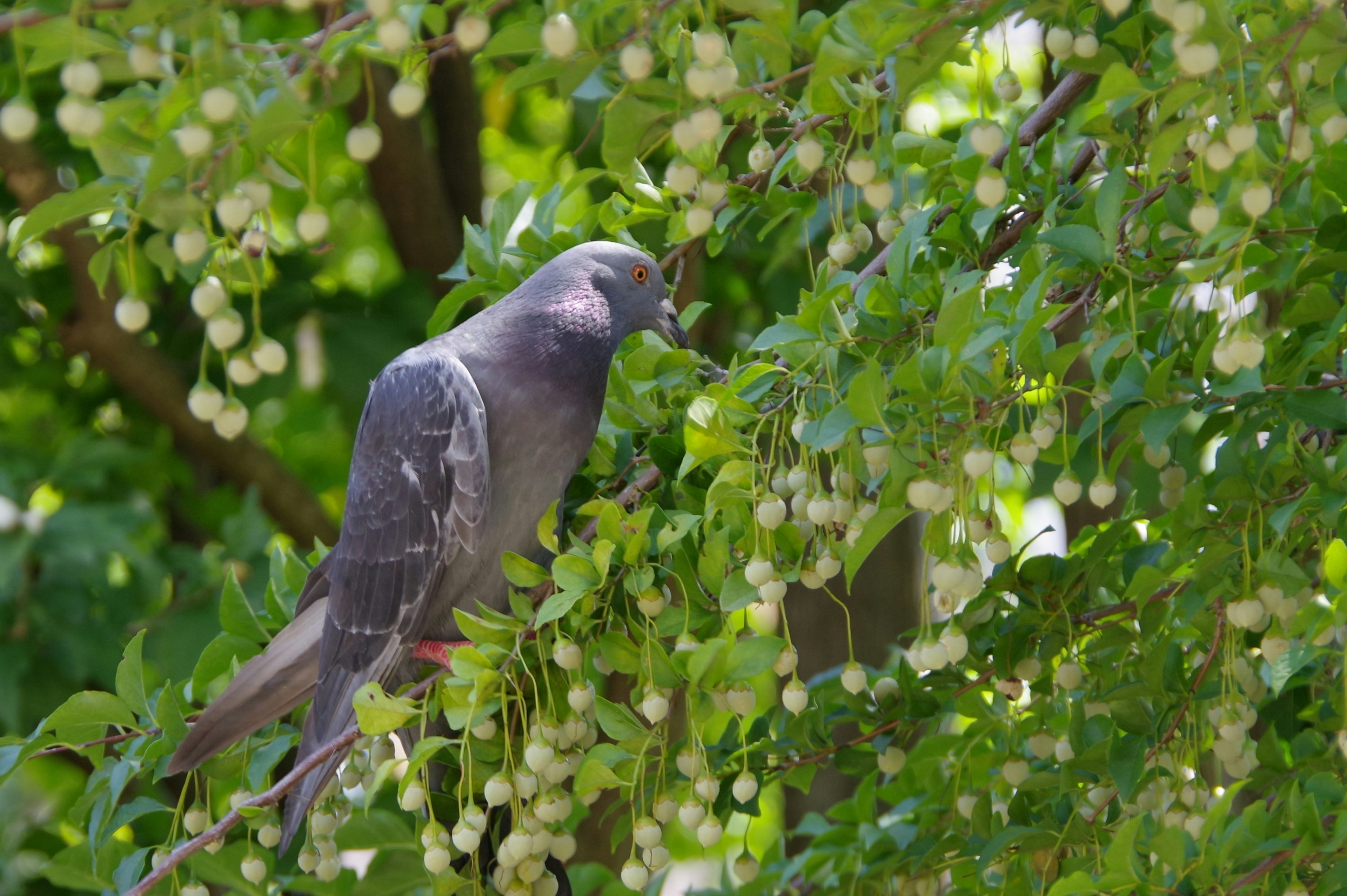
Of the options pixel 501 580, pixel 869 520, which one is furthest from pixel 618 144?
pixel 501 580

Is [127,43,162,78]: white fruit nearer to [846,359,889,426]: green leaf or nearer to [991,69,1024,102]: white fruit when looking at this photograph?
[846,359,889,426]: green leaf

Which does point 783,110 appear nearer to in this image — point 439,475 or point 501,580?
point 439,475

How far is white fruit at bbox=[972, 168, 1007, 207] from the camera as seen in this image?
1.84m

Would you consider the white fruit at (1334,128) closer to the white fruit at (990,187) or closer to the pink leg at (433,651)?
the white fruit at (990,187)

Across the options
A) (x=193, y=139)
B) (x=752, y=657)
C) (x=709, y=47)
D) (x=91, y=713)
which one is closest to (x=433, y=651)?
(x=91, y=713)

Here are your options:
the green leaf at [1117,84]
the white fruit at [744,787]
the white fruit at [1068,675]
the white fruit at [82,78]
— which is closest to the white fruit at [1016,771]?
the white fruit at [1068,675]

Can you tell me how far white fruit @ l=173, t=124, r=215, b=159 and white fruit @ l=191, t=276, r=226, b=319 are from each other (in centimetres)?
27

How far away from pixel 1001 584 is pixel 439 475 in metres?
1.16

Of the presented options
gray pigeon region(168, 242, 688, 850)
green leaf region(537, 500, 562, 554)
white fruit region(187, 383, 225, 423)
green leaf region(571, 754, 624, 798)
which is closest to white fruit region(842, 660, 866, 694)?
green leaf region(571, 754, 624, 798)

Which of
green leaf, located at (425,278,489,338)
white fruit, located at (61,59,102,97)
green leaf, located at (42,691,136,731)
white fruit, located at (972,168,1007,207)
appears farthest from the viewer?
green leaf, located at (425,278,489,338)

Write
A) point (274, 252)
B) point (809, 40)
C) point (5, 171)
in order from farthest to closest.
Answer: point (274, 252) < point (5, 171) < point (809, 40)

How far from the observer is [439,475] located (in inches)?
102

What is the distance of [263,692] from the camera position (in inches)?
98.9

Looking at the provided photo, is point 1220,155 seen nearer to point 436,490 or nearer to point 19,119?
point 19,119
